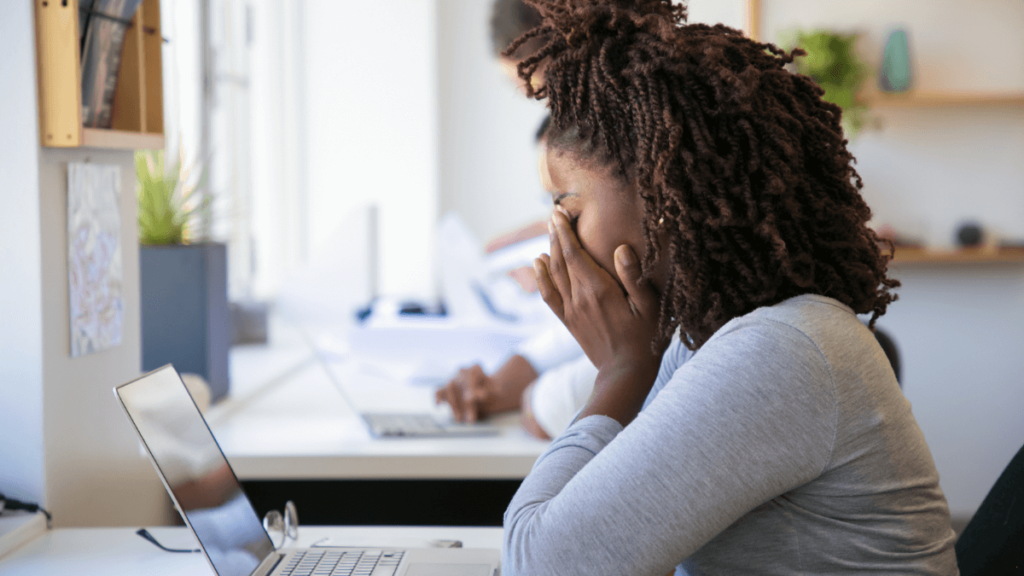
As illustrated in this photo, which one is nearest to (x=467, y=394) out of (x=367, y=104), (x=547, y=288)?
(x=547, y=288)

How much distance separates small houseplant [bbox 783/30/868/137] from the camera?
9.75ft

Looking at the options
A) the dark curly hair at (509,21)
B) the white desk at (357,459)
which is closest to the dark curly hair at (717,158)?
the white desk at (357,459)

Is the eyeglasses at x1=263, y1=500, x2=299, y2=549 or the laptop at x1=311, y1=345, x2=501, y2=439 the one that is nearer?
the eyeglasses at x1=263, y1=500, x2=299, y2=549

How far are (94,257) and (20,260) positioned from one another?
0.14 m

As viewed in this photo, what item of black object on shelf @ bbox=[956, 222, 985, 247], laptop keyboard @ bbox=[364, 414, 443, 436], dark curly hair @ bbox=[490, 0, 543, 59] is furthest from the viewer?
black object on shelf @ bbox=[956, 222, 985, 247]

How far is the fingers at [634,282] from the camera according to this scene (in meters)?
0.86

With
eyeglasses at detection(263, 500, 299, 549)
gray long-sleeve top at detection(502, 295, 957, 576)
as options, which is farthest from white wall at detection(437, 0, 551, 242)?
gray long-sleeve top at detection(502, 295, 957, 576)

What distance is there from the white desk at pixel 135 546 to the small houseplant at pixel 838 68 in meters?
2.29

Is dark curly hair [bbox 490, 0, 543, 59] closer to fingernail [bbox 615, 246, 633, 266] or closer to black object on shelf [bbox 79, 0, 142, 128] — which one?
black object on shelf [bbox 79, 0, 142, 128]

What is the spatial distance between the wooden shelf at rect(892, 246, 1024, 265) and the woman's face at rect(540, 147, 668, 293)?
2442 mm

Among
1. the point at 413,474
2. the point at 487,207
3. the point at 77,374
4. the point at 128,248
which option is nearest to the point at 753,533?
the point at 413,474

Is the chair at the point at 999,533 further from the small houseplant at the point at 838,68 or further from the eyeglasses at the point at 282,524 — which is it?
the small houseplant at the point at 838,68

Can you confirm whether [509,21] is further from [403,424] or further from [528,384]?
[403,424]

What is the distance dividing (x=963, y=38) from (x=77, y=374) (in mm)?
3101
